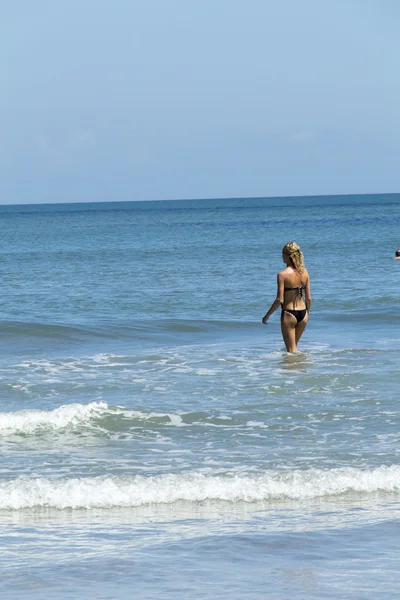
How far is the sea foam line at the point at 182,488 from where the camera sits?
652 centimetres

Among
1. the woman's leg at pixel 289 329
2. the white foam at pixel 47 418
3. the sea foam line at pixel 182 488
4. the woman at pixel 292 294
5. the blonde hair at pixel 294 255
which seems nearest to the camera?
the sea foam line at pixel 182 488

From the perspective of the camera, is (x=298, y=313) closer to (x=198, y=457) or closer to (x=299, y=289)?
(x=299, y=289)

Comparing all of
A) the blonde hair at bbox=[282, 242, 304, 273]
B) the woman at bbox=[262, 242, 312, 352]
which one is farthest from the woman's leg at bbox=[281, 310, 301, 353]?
the blonde hair at bbox=[282, 242, 304, 273]

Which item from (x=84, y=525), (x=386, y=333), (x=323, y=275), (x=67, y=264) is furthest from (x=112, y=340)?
(x=67, y=264)

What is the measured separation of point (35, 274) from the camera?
28812 millimetres

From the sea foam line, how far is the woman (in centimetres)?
496

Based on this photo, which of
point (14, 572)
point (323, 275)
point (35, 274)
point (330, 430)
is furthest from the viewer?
point (35, 274)

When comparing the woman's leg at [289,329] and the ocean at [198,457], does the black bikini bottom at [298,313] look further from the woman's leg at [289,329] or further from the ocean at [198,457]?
the ocean at [198,457]

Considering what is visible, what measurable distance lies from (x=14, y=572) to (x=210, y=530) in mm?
1432

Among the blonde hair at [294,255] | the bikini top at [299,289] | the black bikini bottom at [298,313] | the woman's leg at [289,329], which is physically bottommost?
the woman's leg at [289,329]

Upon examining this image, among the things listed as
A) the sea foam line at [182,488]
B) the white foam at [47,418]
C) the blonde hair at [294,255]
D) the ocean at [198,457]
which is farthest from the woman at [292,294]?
the sea foam line at [182,488]

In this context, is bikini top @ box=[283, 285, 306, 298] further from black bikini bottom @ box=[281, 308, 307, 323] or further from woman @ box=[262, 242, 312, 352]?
black bikini bottom @ box=[281, 308, 307, 323]

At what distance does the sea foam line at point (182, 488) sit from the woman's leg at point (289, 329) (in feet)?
16.9

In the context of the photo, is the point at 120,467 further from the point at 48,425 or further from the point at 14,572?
the point at 14,572
